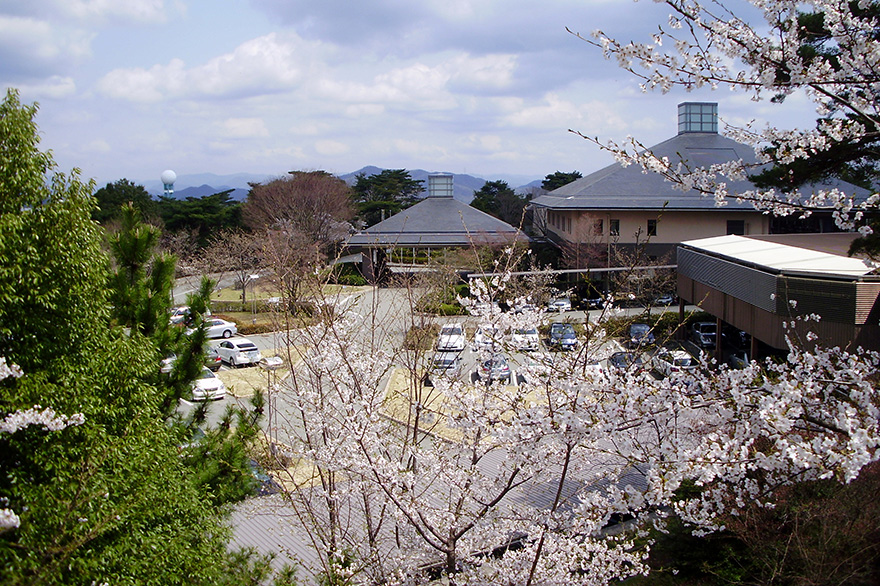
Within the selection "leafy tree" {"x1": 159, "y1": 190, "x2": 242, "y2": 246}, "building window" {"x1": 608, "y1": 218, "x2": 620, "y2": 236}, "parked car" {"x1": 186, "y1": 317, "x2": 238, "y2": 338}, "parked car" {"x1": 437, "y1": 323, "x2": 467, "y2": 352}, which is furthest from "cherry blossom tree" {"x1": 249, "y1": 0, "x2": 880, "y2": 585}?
"leafy tree" {"x1": 159, "y1": 190, "x2": 242, "y2": 246}

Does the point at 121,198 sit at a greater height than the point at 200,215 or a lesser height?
greater

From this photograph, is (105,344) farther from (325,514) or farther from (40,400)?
(325,514)

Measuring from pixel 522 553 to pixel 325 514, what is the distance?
11.5ft

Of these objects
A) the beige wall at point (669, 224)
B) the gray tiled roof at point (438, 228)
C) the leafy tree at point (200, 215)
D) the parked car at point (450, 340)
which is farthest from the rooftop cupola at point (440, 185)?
the parked car at point (450, 340)

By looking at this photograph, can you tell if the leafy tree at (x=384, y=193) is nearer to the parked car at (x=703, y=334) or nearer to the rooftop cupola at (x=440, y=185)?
the rooftop cupola at (x=440, y=185)

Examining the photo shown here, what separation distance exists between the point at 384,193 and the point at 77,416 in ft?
149

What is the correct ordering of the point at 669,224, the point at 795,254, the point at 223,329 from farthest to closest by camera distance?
the point at 669,224 → the point at 223,329 → the point at 795,254

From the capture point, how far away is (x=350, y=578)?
473 cm

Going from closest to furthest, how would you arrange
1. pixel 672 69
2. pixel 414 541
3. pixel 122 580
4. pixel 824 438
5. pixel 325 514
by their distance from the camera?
pixel 824 438 → pixel 672 69 → pixel 122 580 → pixel 414 541 → pixel 325 514

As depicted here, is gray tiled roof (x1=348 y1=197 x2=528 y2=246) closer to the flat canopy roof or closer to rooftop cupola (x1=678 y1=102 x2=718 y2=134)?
rooftop cupola (x1=678 y1=102 x2=718 y2=134)

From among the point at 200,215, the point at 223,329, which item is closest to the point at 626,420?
Answer: the point at 223,329

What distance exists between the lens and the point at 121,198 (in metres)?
39.2

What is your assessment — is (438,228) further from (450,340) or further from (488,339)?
(488,339)

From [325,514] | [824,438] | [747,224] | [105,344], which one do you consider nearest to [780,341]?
[325,514]
